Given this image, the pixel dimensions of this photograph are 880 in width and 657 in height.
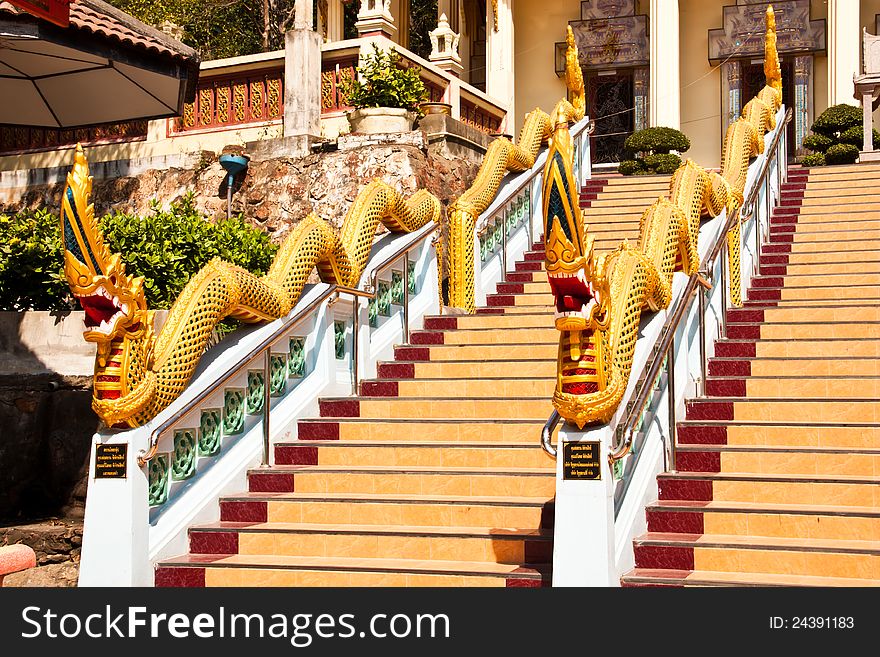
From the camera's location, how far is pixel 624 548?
21.3 feet

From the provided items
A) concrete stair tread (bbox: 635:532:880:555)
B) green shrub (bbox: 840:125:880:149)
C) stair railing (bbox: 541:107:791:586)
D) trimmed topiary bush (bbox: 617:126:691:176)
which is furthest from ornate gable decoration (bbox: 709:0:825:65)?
concrete stair tread (bbox: 635:532:880:555)

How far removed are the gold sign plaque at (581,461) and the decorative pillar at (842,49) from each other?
56.6ft

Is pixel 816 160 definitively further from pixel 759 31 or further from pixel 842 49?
pixel 759 31

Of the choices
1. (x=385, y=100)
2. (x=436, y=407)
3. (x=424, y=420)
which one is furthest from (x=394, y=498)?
(x=385, y=100)

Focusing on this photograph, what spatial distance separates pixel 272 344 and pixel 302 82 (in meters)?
6.69

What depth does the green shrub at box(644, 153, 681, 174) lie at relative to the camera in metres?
19.2

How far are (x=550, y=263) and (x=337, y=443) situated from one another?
3016mm

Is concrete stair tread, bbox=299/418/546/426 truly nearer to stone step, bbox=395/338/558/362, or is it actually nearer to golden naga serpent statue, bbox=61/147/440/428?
golden naga serpent statue, bbox=61/147/440/428

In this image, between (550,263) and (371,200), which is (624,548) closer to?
(550,263)

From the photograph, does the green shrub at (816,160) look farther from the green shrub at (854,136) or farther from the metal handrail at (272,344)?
the metal handrail at (272,344)

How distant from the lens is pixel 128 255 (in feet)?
33.9

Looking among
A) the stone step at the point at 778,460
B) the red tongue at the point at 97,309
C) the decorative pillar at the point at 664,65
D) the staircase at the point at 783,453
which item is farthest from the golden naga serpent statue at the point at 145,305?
the decorative pillar at the point at 664,65

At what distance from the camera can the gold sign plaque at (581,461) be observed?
620 centimetres

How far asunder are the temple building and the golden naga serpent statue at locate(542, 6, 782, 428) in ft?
49.9
